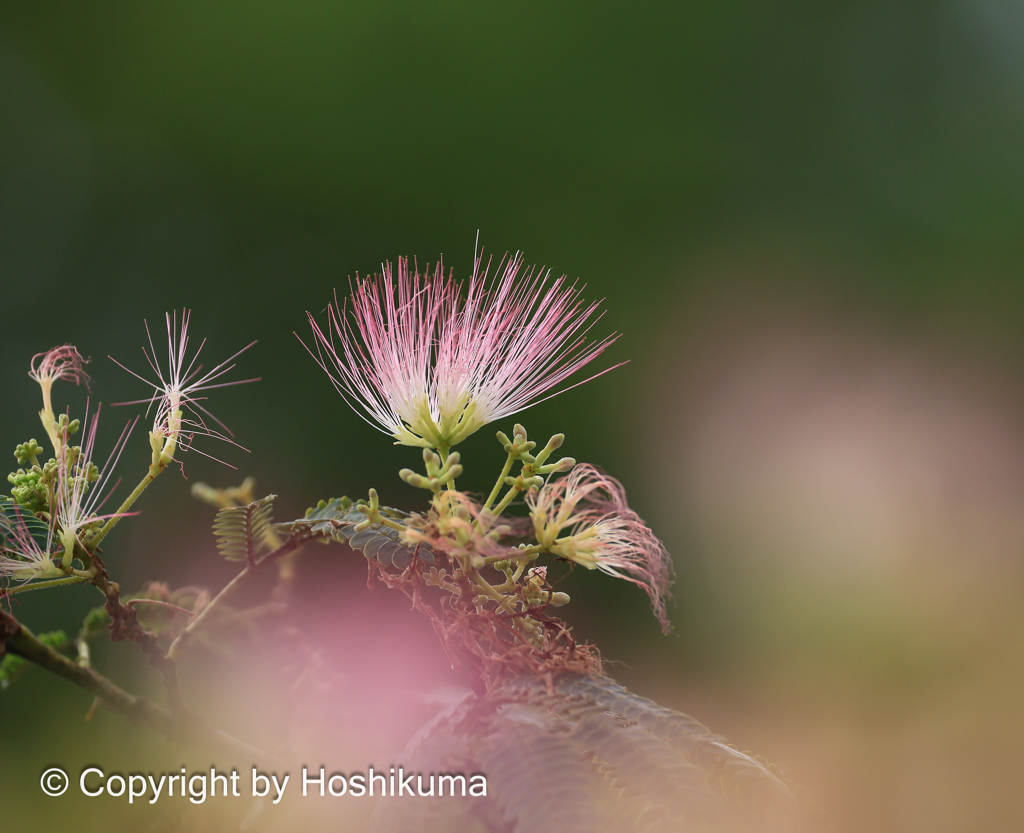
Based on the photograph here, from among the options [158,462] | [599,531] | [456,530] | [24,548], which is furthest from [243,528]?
[599,531]

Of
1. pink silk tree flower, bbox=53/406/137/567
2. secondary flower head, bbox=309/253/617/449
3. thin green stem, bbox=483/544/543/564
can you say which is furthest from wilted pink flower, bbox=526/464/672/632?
pink silk tree flower, bbox=53/406/137/567

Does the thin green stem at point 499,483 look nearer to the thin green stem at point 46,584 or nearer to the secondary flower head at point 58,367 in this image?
the thin green stem at point 46,584

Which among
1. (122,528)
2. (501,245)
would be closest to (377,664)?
(122,528)

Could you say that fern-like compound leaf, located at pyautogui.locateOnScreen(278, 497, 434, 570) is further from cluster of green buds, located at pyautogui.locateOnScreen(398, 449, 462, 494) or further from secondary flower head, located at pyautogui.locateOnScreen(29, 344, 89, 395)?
secondary flower head, located at pyautogui.locateOnScreen(29, 344, 89, 395)

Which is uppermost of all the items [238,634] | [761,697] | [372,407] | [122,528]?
[372,407]

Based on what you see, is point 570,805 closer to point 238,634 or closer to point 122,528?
point 238,634
